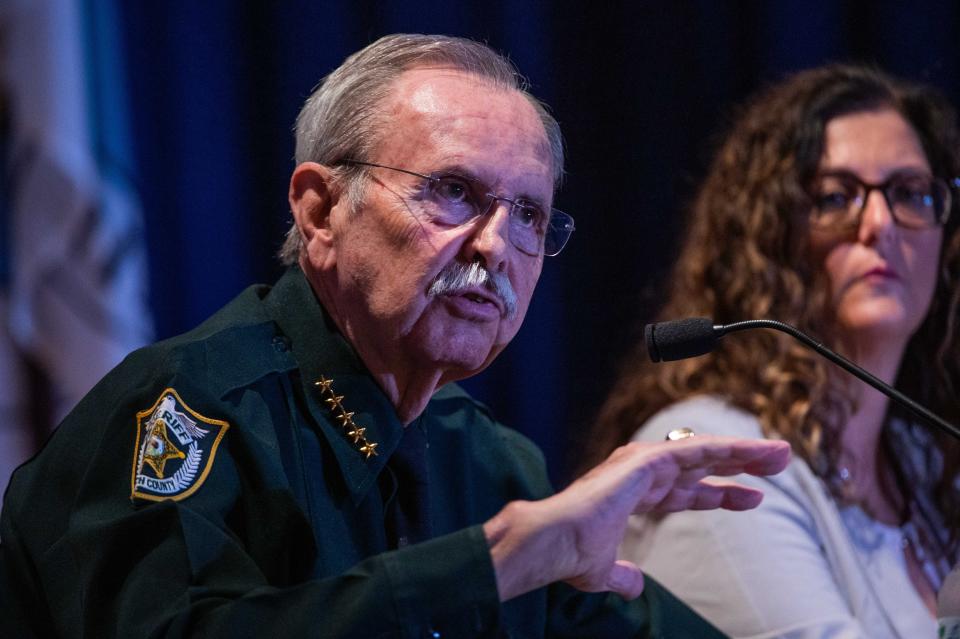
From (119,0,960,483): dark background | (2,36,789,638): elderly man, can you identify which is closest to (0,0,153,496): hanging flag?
(119,0,960,483): dark background

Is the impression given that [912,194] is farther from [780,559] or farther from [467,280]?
[467,280]

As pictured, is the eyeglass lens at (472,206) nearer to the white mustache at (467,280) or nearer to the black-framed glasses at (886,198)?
the white mustache at (467,280)

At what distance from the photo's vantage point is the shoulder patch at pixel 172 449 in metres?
1.23

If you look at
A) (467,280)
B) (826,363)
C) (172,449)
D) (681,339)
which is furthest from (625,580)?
(826,363)

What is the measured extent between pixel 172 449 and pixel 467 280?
42 centimetres

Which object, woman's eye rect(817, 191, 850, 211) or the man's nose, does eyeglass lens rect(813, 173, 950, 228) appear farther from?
the man's nose

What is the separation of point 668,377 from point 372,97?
0.99m

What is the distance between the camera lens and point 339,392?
151 cm

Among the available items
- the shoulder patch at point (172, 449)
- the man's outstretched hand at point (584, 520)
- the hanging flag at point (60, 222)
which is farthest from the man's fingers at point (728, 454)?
the hanging flag at point (60, 222)

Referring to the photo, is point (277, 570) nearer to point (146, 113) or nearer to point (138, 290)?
point (138, 290)

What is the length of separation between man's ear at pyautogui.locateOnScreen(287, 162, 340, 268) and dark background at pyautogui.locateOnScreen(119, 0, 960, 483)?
109 centimetres

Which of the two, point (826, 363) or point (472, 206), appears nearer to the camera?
point (472, 206)

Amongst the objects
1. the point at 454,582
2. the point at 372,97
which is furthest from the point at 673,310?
the point at 454,582

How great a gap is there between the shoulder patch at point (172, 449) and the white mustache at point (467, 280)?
32 cm
